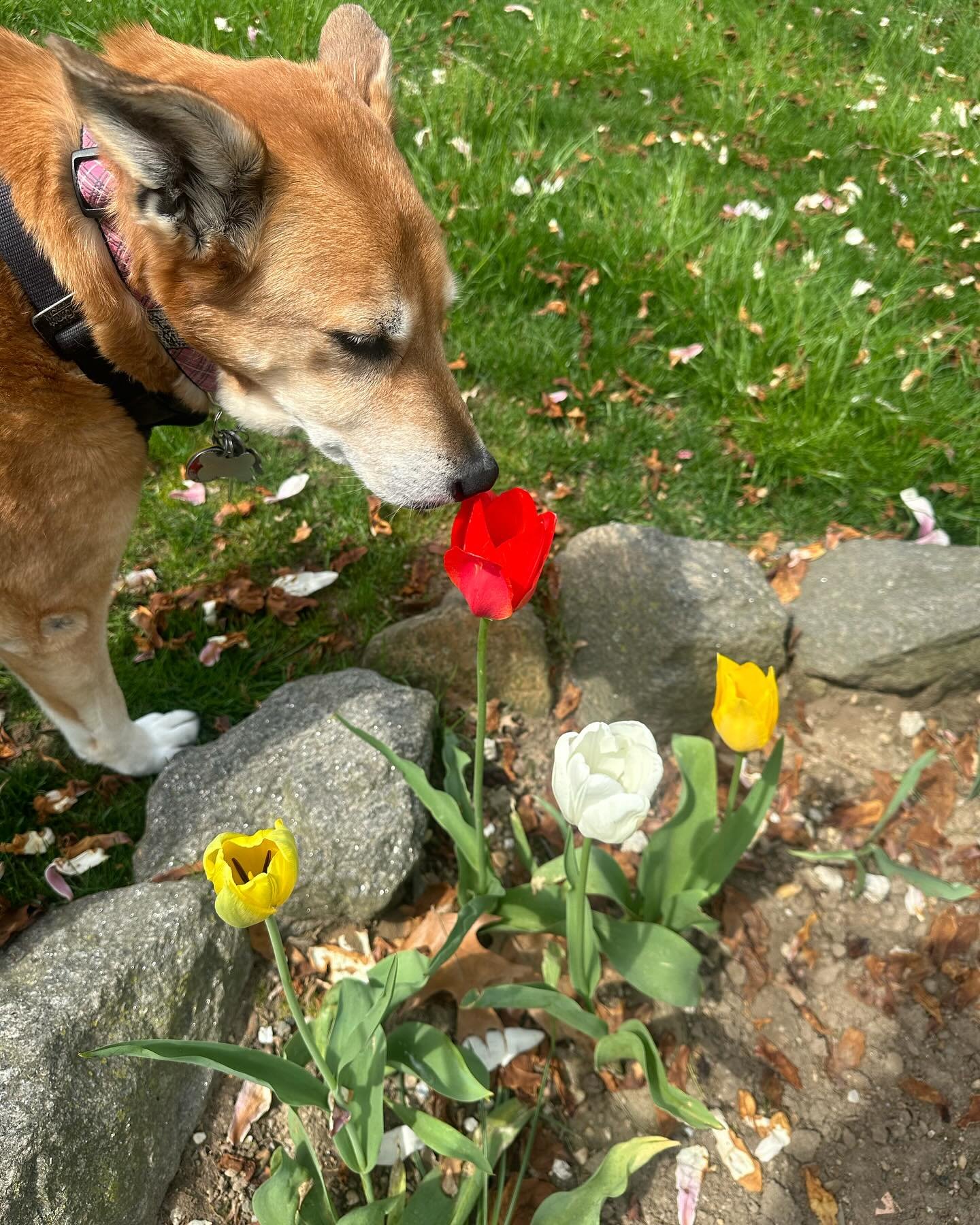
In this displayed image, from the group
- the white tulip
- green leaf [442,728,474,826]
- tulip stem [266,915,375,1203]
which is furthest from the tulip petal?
green leaf [442,728,474,826]

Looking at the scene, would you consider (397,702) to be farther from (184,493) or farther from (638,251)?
(638,251)

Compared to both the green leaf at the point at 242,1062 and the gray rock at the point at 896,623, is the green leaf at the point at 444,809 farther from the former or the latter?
the gray rock at the point at 896,623

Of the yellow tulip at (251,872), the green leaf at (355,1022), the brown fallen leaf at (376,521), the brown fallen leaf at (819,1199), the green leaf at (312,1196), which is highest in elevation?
the yellow tulip at (251,872)

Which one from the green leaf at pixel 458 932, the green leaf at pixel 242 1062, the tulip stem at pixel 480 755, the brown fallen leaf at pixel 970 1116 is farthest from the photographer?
the brown fallen leaf at pixel 970 1116

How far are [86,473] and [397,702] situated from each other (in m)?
0.98

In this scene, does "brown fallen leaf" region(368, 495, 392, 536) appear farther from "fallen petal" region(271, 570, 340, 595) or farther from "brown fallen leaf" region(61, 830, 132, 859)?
"brown fallen leaf" region(61, 830, 132, 859)

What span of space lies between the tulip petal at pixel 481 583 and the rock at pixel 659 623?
1.39 metres

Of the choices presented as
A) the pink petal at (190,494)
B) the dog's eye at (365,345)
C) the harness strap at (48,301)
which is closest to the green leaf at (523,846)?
the dog's eye at (365,345)

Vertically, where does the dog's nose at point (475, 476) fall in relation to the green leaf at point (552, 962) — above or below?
above

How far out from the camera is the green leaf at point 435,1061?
1.67 meters

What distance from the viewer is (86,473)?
2078 millimetres

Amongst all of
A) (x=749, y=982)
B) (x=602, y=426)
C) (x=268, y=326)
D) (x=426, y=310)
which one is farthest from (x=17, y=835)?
(x=602, y=426)

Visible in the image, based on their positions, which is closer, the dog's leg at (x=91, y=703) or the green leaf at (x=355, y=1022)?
the green leaf at (x=355, y=1022)

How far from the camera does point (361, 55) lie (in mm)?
2299
